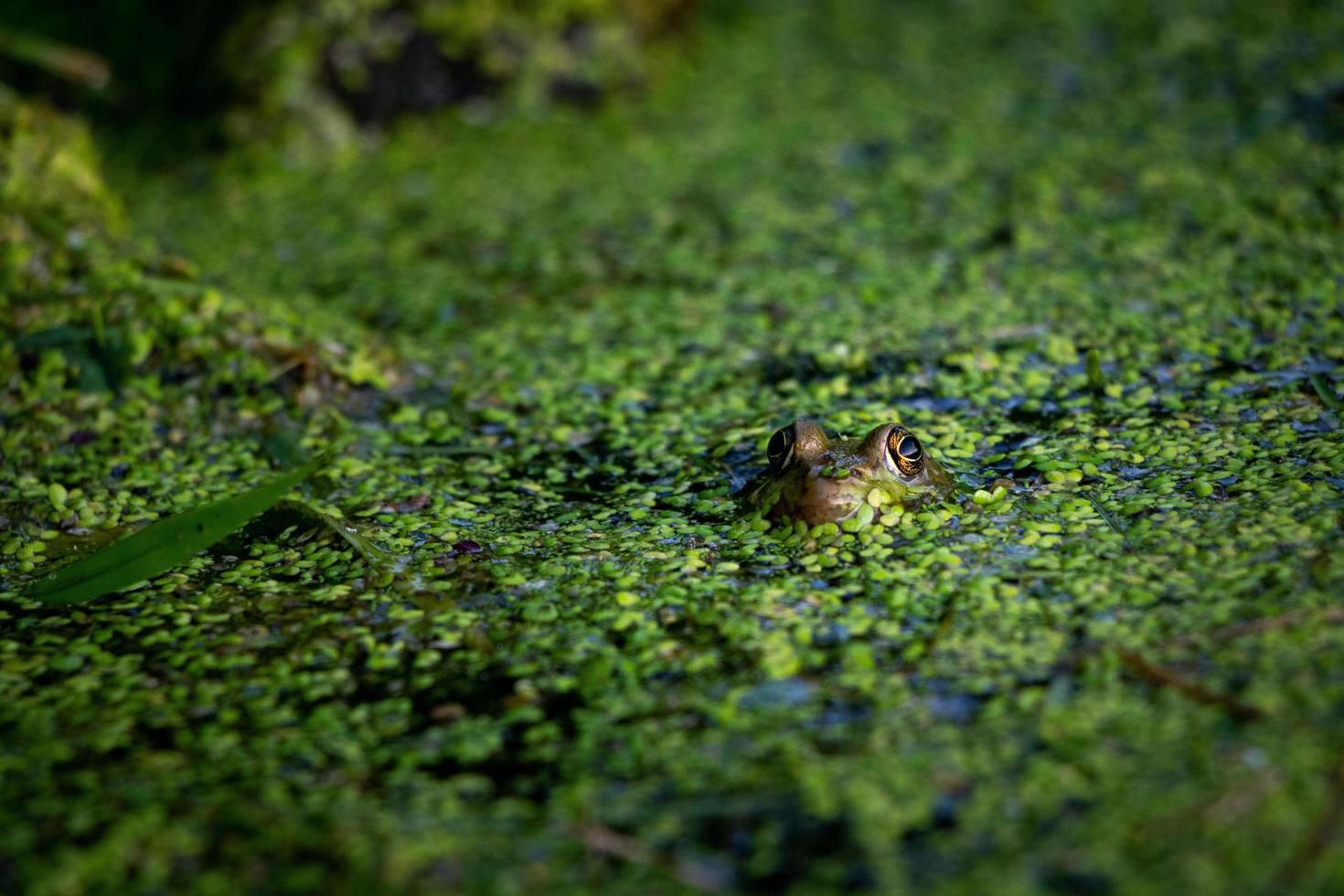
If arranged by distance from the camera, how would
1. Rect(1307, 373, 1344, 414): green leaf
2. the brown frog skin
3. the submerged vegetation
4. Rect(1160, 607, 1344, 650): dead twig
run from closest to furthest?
the submerged vegetation
Rect(1160, 607, 1344, 650): dead twig
the brown frog skin
Rect(1307, 373, 1344, 414): green leaf

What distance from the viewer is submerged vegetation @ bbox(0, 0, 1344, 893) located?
1492 millimetres

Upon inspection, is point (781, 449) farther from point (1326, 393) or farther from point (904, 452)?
point (1326, 393)

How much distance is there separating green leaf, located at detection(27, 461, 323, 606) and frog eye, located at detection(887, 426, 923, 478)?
1.11 metres

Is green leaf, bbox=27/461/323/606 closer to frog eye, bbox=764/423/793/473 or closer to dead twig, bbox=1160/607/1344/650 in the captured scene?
frog eye, bbox=764/423/793/473

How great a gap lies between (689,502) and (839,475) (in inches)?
13.8

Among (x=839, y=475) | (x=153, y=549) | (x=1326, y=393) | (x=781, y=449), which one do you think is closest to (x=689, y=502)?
(x=781, y=449)

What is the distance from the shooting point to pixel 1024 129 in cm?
427

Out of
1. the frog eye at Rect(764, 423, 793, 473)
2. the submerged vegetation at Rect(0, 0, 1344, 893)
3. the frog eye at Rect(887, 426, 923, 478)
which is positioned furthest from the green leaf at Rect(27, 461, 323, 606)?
the frog eye at Rect(887, 426, 923, 478)

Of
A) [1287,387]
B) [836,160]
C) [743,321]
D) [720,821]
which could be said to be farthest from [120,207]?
[1287,387]

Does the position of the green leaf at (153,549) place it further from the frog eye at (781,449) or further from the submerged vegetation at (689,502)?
the frog eye at (781,449)

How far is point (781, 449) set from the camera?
230 centimetres

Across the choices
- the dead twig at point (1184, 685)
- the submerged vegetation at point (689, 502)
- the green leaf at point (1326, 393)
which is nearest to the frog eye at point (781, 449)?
the submerged vegetation at point (689, 502)

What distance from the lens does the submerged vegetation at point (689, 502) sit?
149 centimetres

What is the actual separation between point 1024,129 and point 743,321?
1725 mm
